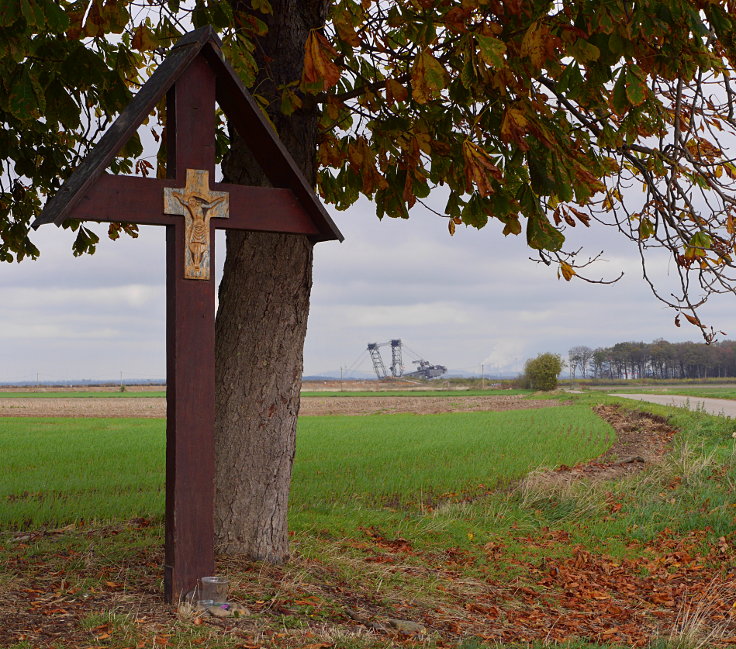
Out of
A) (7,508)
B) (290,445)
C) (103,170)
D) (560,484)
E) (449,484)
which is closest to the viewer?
(103,170)

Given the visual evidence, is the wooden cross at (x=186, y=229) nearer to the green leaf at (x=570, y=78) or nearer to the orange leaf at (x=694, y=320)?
the green leaf at (x=570, y=78)

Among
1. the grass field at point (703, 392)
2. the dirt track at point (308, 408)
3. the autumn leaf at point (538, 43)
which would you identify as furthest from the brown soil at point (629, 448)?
the grass field at point (703, 392)

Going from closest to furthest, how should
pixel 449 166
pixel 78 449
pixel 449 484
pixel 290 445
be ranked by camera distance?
pixel 449 166 < pixel 290 445 < pixel 449 484 < pixel 78 449

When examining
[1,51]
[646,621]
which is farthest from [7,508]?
A: [646,621]

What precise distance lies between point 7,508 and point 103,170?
7070 millimetres

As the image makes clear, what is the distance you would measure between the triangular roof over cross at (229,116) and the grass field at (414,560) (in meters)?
2.62

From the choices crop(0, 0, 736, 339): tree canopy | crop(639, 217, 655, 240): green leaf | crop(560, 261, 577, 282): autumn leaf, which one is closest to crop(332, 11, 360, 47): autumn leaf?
crop(0, 0, 736, 339): tree canopy

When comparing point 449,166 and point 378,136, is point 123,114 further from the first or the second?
point 449,166

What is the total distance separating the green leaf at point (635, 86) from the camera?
4918 mm

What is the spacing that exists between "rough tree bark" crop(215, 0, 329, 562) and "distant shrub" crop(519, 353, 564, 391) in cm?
5842

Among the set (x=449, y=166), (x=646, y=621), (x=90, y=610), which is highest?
(x=449, y=166)

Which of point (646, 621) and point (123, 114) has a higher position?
point (123, 114)

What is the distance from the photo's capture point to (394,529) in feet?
28.8

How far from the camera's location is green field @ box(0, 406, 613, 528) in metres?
10.3
